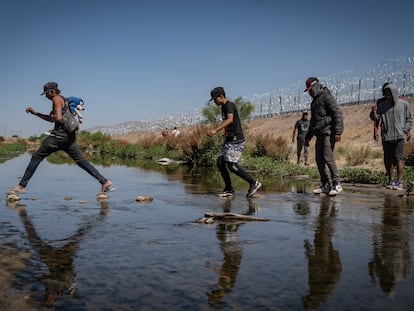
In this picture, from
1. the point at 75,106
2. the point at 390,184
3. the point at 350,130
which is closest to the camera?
the point at 75,106

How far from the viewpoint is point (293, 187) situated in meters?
9.62

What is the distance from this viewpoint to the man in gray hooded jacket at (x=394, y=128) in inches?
342

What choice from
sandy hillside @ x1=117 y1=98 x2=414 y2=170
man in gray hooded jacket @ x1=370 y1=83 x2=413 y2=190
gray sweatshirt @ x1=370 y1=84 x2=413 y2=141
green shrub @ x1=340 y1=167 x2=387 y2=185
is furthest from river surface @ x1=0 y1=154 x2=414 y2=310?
sandy hillside @ x1=117 y1=98 x2=414 y2=170

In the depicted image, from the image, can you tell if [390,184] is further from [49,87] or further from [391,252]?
[49,87]

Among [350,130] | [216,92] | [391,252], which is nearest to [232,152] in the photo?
[216,92]

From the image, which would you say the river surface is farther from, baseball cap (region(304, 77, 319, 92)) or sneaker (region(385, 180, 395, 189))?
baseball cap (region(304, 77, 319, 92))

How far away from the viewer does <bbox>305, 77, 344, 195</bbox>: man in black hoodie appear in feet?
25.7

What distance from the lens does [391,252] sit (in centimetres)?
385

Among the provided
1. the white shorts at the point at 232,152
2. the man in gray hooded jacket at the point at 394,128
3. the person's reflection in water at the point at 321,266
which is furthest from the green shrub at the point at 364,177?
the person's reflection in water at the point at 321,266

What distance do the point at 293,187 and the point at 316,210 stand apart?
11.1 feet

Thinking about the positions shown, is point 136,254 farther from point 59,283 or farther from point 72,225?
point 72,225

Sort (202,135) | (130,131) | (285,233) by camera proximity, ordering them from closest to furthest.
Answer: (285,233) → (202,135) → (130,131)

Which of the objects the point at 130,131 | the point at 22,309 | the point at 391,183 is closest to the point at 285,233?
the point at 22,309

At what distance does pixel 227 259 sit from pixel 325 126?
15.9 feet
